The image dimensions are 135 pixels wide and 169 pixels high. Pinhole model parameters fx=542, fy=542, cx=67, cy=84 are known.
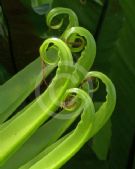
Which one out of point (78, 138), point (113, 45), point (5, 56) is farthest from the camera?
point (5, 56)

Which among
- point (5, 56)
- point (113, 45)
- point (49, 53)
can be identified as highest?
point (49, 53)

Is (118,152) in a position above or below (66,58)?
below

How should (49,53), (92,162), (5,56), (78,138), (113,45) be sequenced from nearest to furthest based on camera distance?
(78,138), (49,53), (92,162), (113,45), (5,56)

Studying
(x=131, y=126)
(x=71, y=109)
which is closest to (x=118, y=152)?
(x=131, y=126)

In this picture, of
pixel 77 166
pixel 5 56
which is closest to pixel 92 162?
pixel 77 166

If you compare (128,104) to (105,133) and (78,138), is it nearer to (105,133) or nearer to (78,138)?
(105,133)

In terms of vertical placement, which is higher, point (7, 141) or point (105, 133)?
point (7, 141)

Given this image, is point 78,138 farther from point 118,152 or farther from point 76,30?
point 118,152

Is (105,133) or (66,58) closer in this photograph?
(66,58)

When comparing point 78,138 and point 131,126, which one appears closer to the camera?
point 78,138
